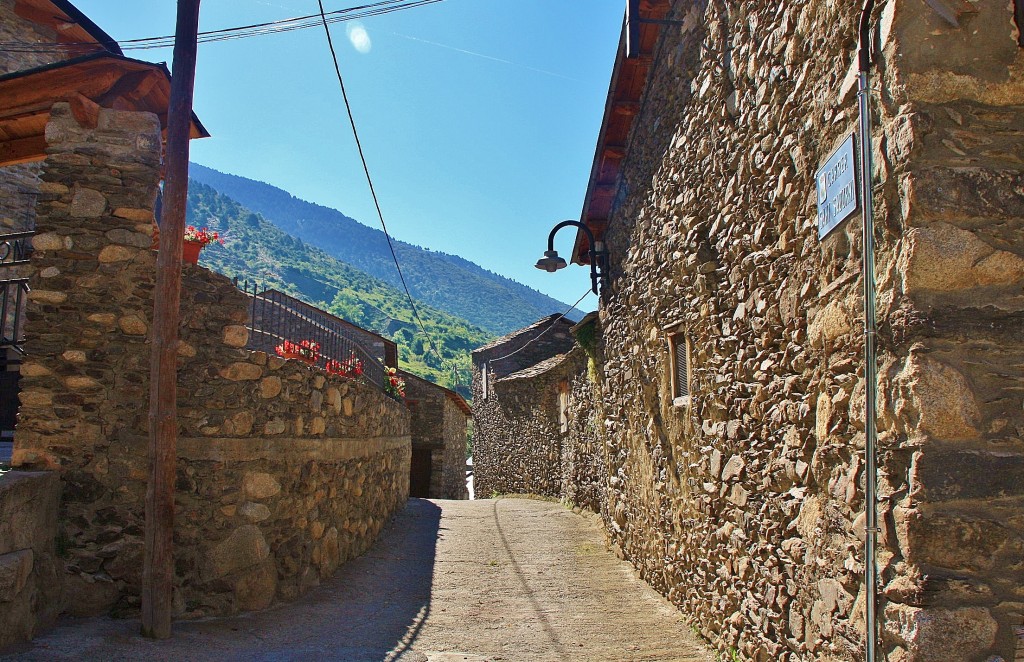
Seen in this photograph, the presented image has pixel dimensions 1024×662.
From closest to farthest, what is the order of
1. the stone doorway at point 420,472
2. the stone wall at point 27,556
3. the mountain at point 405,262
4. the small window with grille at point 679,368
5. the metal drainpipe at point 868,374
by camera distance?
the metal drainpipe at point 868,374
the stone wall at point 27,556
the small window with grille at point 679,368
the stone doorway at point 420,472
the mountain at point 405,262

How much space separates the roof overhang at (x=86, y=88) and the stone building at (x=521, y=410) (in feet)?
28.6

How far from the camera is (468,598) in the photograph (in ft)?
21.3

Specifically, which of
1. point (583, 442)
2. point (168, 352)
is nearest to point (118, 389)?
point (168, 352)

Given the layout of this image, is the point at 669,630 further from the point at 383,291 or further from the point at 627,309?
the point at 383,291

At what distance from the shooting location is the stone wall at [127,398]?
17.0ft

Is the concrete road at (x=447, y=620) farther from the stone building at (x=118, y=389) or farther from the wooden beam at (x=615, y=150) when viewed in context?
the wooden beam at (x=615, y=150)

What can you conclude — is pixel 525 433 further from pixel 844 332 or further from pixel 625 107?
pixel 844 332

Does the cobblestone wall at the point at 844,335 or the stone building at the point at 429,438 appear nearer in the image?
the cobblestone wall at the point at 844,335

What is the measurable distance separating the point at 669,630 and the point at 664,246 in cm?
316

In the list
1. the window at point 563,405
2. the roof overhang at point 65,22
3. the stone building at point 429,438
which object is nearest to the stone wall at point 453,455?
the stone building at point 429,438

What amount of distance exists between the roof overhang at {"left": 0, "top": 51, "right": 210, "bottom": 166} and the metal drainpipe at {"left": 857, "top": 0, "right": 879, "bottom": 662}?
4.84m

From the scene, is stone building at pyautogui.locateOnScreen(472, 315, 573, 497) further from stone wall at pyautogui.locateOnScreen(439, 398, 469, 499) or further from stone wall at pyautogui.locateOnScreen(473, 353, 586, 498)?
stone wall at pyautogui.locateOnScreen(439, 398, 469, 499)

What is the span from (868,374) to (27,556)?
5.06 m

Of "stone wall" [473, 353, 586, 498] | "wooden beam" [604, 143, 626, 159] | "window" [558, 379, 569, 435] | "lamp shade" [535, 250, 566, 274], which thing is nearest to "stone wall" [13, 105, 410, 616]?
"lamp shade" [535, 250, 566, 274]
